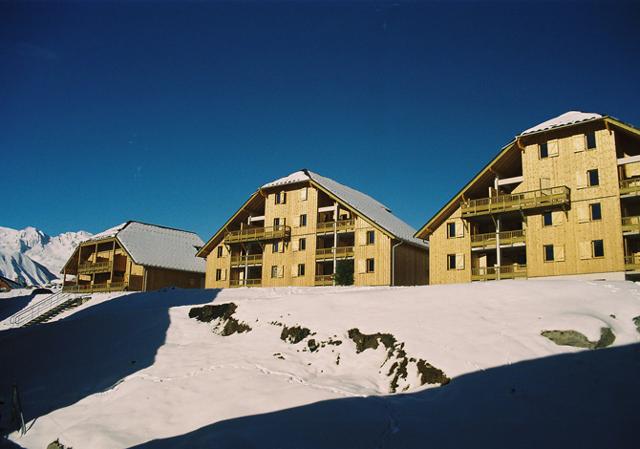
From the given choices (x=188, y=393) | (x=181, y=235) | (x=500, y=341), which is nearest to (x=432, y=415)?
(x=500, y=341)

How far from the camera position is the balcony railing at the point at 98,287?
61281 millimetres

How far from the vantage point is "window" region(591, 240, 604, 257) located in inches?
1456

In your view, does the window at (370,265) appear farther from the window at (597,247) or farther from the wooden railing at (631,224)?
the wooden railing at (631,224)

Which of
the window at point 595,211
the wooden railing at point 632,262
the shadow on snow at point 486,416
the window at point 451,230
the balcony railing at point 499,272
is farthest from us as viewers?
the window at point 451,230

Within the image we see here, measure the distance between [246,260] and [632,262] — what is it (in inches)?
1322

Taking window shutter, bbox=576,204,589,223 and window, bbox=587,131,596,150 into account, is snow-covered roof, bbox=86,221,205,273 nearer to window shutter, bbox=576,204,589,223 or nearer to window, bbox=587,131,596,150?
window shutter, bbox=576,204,589,223

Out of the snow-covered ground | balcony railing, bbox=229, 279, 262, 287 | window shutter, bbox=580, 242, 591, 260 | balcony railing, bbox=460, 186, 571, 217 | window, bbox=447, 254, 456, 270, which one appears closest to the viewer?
the snow-covered ground

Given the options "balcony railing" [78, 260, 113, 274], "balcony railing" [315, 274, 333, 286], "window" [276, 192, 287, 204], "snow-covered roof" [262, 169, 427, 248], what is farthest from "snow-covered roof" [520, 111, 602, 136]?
"balcony railing" [78, 260, 113, 274]

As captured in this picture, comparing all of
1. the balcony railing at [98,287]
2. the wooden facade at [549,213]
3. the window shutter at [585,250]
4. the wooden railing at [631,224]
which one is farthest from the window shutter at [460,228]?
the balcony railing at [98,287]

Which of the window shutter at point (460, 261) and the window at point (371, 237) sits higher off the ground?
the window at point (371, 237)

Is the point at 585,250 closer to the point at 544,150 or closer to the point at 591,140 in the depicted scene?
the point at 591,140

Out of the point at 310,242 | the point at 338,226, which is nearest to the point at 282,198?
the point at 310,242

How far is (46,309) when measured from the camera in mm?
51406

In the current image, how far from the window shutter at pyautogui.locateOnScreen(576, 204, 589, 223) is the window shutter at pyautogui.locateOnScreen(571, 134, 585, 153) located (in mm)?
4075
